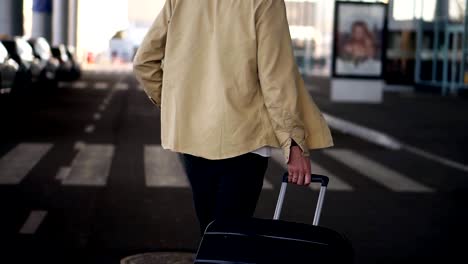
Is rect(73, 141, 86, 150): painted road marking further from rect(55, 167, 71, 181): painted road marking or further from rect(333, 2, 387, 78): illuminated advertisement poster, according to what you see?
rect(333, 2, 387, 78): illuminated advertisement poster

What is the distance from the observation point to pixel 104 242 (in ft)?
27.4

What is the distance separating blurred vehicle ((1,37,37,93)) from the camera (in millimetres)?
25202

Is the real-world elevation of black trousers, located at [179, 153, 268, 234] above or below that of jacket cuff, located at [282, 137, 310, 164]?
below

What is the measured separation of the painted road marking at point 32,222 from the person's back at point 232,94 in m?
4.69

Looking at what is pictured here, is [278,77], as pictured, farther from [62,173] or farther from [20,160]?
[20,160]

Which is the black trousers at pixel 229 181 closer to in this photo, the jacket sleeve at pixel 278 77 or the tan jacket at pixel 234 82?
the tan jacket at pixel 234 82

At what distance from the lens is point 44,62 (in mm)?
35156

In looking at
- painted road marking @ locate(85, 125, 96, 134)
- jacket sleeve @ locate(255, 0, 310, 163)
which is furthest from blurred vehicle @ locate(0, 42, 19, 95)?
jacket sleeve @ locate(255, 0, 310, 163)

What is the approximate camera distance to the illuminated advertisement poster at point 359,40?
32.5 m

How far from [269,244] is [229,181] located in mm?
642

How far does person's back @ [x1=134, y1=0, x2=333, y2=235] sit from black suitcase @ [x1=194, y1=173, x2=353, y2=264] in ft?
1.47

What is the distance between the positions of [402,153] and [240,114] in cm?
1375

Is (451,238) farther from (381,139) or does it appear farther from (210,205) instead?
(381,139)

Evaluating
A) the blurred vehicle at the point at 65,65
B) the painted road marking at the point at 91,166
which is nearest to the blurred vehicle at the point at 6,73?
the painted road marking at the point at 91,166
